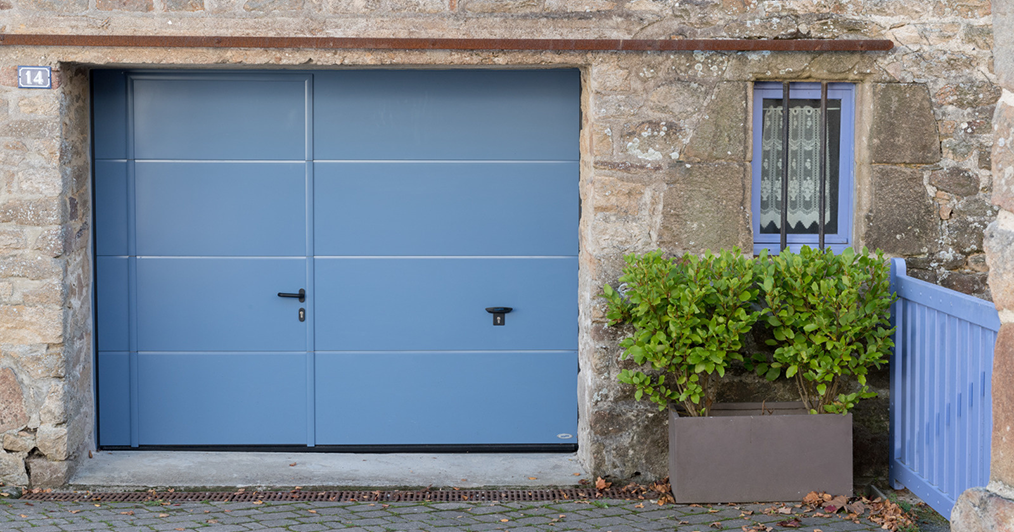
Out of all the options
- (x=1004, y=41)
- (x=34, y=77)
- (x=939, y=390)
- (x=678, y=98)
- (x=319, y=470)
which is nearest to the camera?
(x=1004, y=41)

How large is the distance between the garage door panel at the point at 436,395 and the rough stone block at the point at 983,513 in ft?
9.65

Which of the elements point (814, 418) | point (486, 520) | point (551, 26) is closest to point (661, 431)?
point (814, 418)

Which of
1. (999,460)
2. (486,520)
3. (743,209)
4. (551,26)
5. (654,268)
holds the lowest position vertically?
(486,520)

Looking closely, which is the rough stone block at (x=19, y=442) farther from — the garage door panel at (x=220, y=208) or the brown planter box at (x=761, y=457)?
the brown planter box at (x=761, y=457)

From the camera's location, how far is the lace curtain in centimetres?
474

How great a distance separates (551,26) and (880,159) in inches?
71.5

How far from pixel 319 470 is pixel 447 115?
6.78ft

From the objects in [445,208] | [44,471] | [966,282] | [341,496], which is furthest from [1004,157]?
[44,471]

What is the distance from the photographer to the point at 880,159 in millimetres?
4586

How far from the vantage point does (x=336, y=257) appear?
5043 millimetres

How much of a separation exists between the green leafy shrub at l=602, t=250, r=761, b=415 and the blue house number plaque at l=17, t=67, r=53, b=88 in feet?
9.74

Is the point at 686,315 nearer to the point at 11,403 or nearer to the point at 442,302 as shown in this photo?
the point at 442,302

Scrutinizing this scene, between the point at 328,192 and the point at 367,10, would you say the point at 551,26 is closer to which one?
the point at 367,10

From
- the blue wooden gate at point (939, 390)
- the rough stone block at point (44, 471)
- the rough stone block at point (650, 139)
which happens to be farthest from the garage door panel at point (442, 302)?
the blue wooden gate at point (939, 390)
